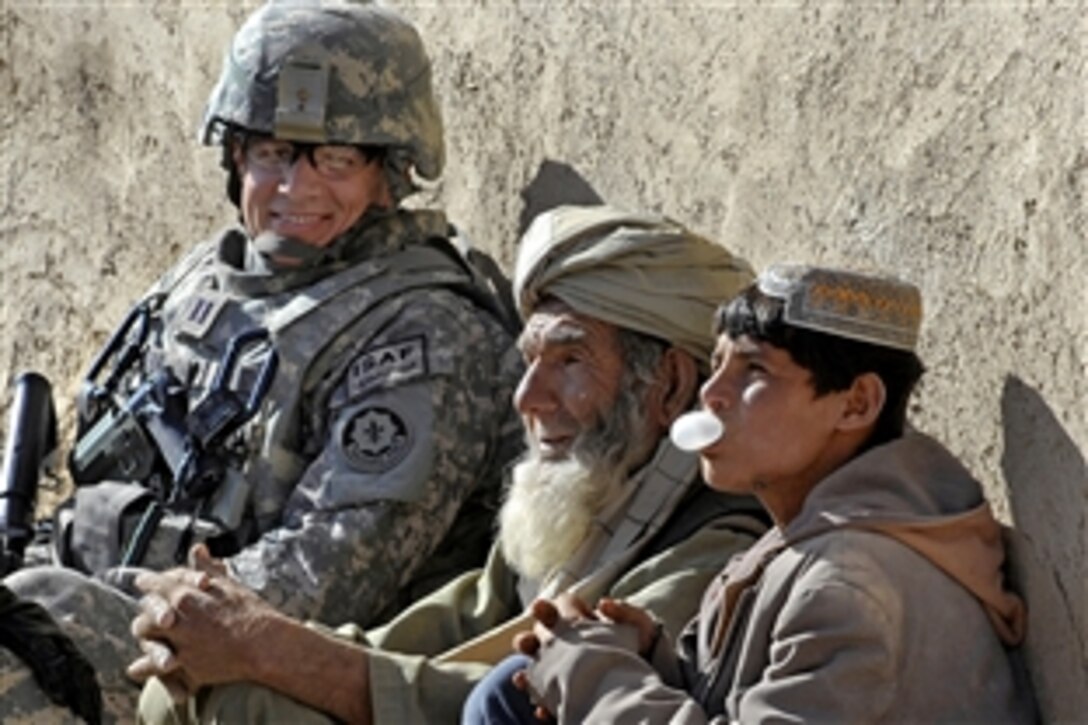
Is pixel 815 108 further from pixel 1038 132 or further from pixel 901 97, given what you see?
→ pixel 1038 132

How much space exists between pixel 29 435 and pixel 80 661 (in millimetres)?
1618

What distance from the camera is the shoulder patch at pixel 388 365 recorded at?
6027 millimetres

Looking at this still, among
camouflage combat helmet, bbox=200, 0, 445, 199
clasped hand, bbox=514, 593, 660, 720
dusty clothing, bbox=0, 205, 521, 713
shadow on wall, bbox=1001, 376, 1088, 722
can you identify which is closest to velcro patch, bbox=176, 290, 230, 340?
dusty clothing, bbox=0, 205, 521, 713

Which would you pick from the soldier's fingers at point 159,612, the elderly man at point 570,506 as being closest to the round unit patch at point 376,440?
the elderly man at point 570,506

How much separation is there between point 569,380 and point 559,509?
9.1 inches

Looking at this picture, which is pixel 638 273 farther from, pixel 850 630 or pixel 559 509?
pixel 850 630

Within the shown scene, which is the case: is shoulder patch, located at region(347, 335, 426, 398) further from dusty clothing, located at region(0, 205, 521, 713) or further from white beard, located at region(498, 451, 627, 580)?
white beard, located at region(498, 451, 627, 580)

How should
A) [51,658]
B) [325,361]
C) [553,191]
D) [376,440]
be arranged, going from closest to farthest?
[51,658], [376,440], [325,361], [553,191]

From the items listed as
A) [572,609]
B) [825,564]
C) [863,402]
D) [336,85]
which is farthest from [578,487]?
[336,85]

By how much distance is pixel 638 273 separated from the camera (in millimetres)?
5457

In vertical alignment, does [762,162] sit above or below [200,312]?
above

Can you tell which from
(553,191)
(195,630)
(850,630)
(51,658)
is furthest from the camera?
(553,191)

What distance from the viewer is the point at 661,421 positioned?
5.46 meters

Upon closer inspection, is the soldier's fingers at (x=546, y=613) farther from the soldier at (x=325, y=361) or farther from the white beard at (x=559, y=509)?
the soldier at (x=325, y=361)
